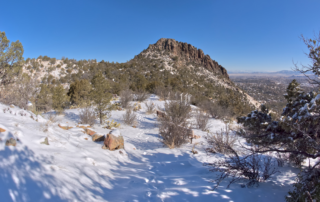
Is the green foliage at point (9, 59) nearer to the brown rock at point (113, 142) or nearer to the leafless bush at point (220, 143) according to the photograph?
the brown rock at point (113, 142)

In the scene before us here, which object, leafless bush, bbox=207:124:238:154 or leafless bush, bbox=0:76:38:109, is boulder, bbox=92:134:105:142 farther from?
leafless bush, bbox=0:76:38:109

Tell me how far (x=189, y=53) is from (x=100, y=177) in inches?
2048

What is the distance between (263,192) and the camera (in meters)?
2.47

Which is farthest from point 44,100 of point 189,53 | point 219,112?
point 189,53

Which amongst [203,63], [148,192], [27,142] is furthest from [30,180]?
[203,63]

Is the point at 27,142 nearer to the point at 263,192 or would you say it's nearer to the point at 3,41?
the point at 263,192

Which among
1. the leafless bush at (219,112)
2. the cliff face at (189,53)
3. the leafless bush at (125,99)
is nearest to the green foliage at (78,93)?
the leafless bush at (125,99)

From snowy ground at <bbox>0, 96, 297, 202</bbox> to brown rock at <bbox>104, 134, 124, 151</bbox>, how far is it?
0.75 ft

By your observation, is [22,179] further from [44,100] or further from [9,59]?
[44,100]

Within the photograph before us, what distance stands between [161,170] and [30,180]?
2.63 m

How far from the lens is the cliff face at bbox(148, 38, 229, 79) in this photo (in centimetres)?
4900

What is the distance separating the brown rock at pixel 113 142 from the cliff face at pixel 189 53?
152 ft

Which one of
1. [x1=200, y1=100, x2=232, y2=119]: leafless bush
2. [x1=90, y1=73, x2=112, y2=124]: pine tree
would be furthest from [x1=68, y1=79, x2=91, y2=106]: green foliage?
[x1=200, y1=100, x2=232, y2=119]: leafless bush

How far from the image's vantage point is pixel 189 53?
2005 inches
